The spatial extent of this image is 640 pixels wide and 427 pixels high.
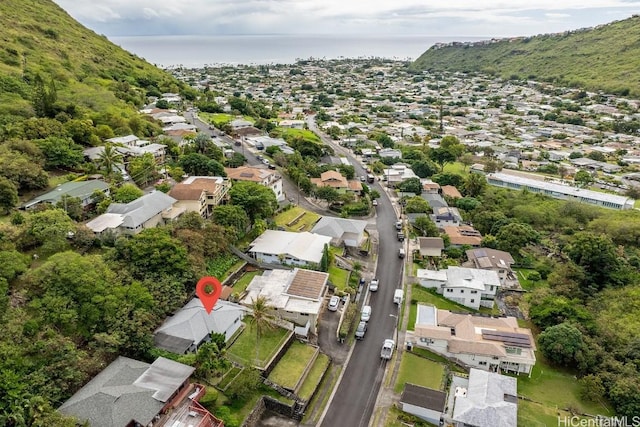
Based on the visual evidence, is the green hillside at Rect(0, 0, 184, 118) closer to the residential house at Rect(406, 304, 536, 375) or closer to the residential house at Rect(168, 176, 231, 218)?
the residential house at Rect(168, 176, 231, 218)

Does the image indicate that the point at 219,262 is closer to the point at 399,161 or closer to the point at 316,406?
the point at 316,406

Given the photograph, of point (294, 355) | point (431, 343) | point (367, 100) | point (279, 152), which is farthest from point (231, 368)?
point (367, 100)

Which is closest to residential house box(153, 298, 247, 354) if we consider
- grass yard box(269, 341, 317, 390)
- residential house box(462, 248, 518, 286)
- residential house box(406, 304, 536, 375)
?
grass yard box(269, 341, 317, 390)

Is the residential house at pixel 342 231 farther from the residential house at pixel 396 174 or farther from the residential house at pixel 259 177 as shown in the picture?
the residential house at pixel 396 174

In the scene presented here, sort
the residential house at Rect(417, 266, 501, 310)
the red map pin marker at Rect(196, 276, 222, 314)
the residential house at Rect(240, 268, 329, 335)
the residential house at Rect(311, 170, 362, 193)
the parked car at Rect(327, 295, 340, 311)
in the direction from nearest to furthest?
1. the red map pin marker at Rect(196, 276, 222, 314)
2. the residential house at Rect(240, 268, 329, 335)
3. the parked car at Rect(327, 295, 340, 311)
4. the residential house at Rect(417, 266, 501, 310)
5. the residential house at Rect(311, 170, 362, 193)

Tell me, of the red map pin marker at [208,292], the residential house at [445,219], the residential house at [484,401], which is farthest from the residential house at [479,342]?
the residential house at [445,219]

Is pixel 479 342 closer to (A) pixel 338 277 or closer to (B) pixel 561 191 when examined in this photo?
(A) pixel 338 277

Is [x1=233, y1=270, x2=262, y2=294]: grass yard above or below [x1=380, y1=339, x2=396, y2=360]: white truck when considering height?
above
